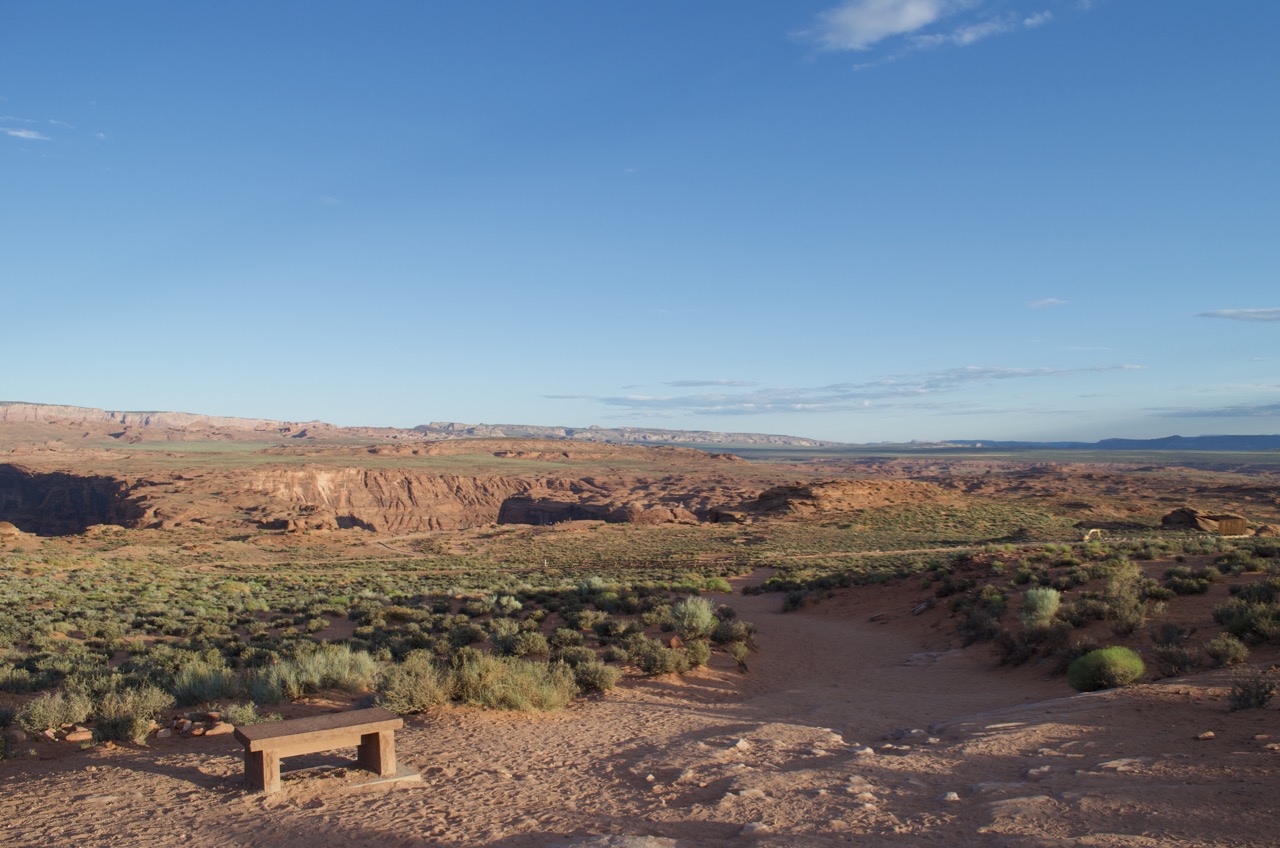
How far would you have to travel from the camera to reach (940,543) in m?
42.1

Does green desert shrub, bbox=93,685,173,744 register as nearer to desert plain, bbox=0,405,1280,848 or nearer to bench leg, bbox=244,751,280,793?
desert plain, bbox=0,405,1280,848

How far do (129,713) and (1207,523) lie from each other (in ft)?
162

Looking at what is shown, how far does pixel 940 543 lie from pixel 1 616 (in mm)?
38523

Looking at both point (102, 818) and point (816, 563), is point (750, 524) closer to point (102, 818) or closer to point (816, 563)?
point (816, 563)

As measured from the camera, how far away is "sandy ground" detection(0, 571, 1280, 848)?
230 inches

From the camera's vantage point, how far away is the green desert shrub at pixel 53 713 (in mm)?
8711

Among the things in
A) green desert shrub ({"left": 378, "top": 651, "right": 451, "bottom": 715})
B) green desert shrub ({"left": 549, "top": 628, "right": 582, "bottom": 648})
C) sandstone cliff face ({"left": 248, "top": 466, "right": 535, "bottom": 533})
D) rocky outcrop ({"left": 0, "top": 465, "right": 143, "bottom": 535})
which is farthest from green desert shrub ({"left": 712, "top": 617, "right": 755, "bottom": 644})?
sandstone cliff face ({"left": 248, "top": 466, "right": 535, "bottom": 533})

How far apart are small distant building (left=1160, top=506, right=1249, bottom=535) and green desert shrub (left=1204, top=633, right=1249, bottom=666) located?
34.8 meters

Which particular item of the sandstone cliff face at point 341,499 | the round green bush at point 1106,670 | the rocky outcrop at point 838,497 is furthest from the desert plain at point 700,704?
the sandstone cliff face at point 341,499

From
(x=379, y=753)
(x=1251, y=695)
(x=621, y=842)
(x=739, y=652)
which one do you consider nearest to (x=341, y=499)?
(x=739, y=652)

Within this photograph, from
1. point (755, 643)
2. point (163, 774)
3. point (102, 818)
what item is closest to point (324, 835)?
point (102, 818)

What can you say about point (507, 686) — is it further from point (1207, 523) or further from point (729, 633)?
point (1207, 523)

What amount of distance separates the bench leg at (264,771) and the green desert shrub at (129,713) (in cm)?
243

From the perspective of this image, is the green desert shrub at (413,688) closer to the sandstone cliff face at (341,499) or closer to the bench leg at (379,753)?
the bench leg at (379,753)
